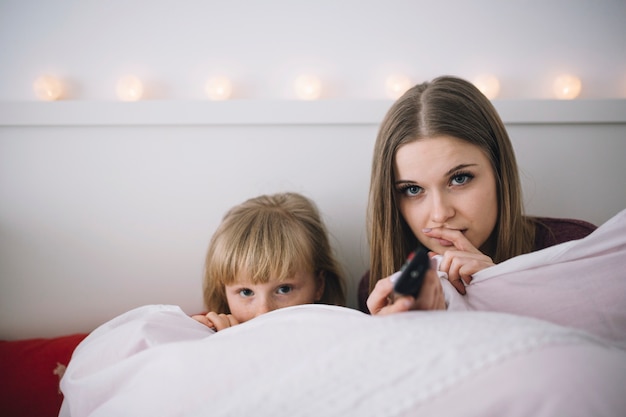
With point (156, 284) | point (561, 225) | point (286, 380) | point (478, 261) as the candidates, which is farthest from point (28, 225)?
point (561, 225)

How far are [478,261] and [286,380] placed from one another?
439 mm

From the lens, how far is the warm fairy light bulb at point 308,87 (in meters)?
1.04

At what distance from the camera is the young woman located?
788 millimetres

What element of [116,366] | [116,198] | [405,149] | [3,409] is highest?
[405,149]

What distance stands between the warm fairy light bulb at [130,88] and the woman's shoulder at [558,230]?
1141mm

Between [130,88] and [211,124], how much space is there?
0.25 m

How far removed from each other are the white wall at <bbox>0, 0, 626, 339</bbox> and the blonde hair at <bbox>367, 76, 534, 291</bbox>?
0.18 m

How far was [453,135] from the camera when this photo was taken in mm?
786

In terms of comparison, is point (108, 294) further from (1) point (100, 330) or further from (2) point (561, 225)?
(2) point (561, 225)

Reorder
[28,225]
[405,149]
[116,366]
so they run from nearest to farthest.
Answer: [116,366] < [405,149] < [28,225]

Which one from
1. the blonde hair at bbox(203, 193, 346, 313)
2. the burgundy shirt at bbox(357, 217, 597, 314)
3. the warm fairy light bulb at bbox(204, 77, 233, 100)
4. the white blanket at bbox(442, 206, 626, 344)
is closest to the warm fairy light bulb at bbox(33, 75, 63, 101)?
the warm fairy light bulb at bbox(204, 77, 233, 100)

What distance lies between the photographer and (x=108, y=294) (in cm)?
102

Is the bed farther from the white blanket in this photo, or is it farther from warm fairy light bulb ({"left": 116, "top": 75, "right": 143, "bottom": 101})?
the white blanket

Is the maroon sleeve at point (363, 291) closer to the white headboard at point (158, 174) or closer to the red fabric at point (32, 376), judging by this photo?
the white headboard at point (158, 174)
